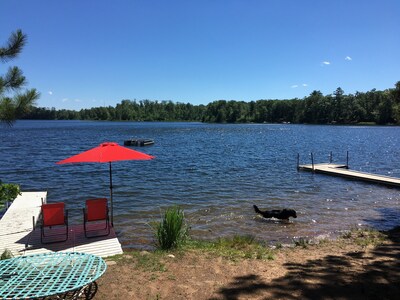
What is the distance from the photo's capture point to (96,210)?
8.95 m

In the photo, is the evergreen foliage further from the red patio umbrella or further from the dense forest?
the dense forest

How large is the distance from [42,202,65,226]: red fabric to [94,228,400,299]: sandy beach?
9.03 feet

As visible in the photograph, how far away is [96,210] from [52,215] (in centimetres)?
109

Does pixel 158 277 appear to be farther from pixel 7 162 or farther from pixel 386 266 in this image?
pixel 7 162

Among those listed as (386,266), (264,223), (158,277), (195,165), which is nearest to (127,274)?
(158,277)

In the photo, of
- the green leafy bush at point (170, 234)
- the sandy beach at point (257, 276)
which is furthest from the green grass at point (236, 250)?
the green leafy bush at point (170, 234)

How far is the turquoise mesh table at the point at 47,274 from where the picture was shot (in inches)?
149

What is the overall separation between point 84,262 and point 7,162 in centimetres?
2997

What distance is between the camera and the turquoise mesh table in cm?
379

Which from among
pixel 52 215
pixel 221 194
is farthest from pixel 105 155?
pixel 221 194

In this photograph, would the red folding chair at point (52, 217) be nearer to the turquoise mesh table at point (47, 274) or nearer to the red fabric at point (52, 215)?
the red fabric at point (52, 215)

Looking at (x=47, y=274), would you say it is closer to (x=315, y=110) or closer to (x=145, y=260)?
(x=145, y=260)

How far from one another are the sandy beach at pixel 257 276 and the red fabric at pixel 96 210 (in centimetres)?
264

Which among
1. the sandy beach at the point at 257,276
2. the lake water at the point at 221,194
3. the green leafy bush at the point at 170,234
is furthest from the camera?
the lake water at the point at 221,194
